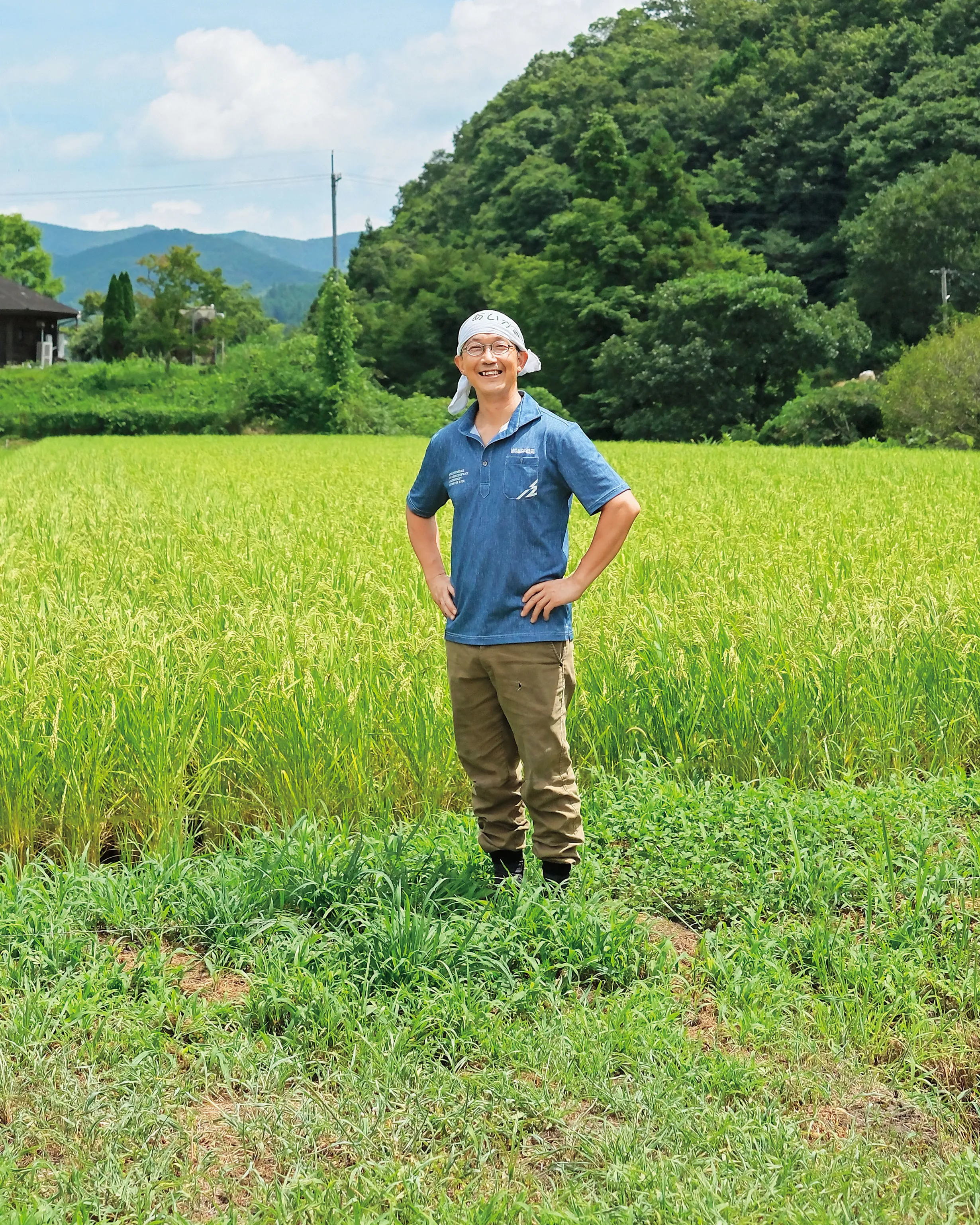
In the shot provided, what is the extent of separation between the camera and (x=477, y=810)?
3.62 metres

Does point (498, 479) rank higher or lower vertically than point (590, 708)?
higher

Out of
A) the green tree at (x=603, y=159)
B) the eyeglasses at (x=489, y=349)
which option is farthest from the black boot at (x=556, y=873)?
the green tree at (x=603, y=159)

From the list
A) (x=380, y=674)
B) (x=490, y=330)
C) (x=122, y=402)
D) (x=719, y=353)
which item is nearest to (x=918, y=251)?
(x=719, y=353)

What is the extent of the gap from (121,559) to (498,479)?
567cm

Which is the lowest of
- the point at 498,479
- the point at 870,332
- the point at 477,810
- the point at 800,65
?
the point at 477,810

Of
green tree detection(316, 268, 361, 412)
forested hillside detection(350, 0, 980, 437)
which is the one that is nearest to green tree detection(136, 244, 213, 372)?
forested hillside detection(350, 0, 980, 437)

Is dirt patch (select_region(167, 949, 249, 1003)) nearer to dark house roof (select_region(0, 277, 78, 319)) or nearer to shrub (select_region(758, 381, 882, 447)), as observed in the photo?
shrub (select_region(758, 381, 882, 447))

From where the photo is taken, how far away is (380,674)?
16.8ft

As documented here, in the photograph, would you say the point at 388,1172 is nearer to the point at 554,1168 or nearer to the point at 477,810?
the point at 554,1168

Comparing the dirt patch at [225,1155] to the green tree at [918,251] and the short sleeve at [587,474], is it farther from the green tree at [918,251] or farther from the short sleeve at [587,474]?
the green tree at [918,251]

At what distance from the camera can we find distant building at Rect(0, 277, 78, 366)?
5925 cm

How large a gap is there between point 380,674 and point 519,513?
6.35 ft

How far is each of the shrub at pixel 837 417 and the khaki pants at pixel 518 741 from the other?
103 ft

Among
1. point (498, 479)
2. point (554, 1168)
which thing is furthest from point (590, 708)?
point (554, 1168)
